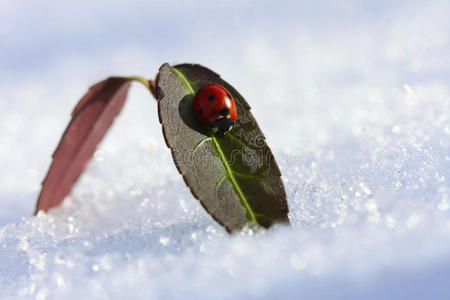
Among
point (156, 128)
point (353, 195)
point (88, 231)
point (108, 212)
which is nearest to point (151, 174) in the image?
point (108, 212)

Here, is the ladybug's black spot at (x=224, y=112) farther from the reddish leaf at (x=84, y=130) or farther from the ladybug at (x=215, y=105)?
the reddish leaf at (x=84, y=130)

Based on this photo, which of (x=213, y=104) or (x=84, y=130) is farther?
(x=84, y=130)

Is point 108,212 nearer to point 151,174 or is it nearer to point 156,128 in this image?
point 151,174

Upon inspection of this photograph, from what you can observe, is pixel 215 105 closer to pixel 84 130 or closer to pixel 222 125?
pixel 222 125

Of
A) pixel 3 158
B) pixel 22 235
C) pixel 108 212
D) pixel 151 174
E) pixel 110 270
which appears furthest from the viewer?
pixel 3 158

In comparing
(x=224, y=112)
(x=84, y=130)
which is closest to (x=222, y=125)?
(x=224, y=112)

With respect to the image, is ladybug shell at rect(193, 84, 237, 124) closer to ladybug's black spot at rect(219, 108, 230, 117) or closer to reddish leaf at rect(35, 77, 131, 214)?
ladybug's black spot at rect(219, 108, 230, 117)
